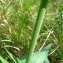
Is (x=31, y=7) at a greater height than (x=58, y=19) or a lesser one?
greater

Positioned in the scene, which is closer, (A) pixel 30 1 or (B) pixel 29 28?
(B) pixel 29 28

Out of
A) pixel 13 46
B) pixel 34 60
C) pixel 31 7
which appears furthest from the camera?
pixel 31 7

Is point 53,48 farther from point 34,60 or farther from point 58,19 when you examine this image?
point 34,60

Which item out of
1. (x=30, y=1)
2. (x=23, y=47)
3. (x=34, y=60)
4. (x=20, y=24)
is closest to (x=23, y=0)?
(x=30, y=1)

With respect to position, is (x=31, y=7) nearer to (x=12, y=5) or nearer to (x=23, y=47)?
(x=12, y=5)

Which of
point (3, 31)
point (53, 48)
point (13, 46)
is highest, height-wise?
point (3, 31)

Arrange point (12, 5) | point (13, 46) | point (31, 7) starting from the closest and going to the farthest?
1. point (13, 46)
2. point (12, 5)
3. point (31, 7)
